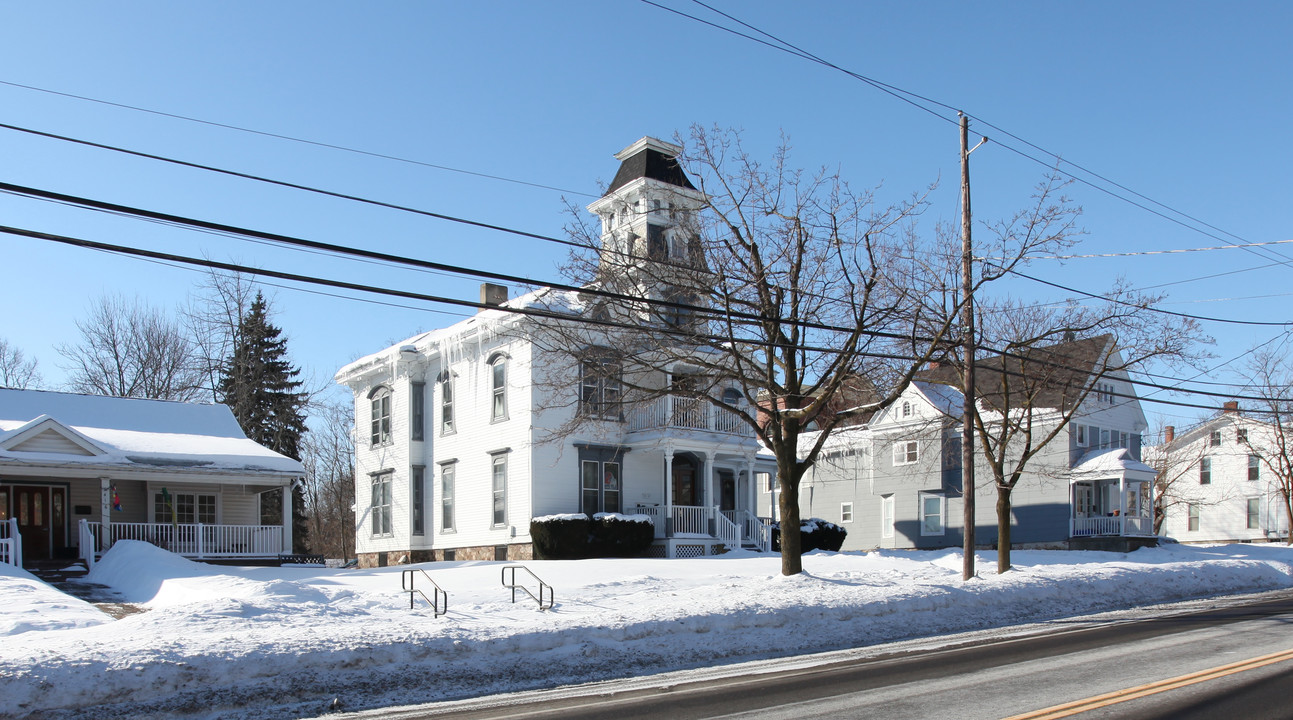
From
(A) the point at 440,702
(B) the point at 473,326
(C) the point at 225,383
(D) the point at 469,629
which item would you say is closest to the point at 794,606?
(D) the point at 469,629

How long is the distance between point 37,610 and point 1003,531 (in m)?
19.8

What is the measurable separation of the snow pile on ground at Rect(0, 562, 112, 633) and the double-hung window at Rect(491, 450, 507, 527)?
42.2ft

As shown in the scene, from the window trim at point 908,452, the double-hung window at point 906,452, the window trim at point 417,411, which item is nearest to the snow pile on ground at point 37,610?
the window trim at point 417,411

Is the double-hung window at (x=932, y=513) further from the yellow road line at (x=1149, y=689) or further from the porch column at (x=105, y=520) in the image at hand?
the porch column at (x=105, y=520)

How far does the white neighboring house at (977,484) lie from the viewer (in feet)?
120

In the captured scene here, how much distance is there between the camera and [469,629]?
42.3 ft

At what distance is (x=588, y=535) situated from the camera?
1051 inches

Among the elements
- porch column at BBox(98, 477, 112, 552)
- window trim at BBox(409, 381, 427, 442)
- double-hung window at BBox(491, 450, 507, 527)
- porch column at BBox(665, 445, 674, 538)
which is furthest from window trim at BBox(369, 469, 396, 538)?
porch column at BBox(665, 445, 674, 538)

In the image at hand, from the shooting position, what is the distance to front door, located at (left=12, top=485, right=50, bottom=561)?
25438 millimetres

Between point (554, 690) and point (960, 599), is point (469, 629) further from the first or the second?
point (960, 599)

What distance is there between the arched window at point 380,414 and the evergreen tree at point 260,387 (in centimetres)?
1201

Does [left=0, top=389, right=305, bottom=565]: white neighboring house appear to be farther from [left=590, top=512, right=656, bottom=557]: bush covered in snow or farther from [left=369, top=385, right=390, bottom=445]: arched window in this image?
[left=590, top=512, right=656, bottom=557]: bush covered in snow

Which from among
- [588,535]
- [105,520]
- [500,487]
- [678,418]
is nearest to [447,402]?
[500,487]

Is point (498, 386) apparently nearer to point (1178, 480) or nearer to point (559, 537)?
point (559, 537)
